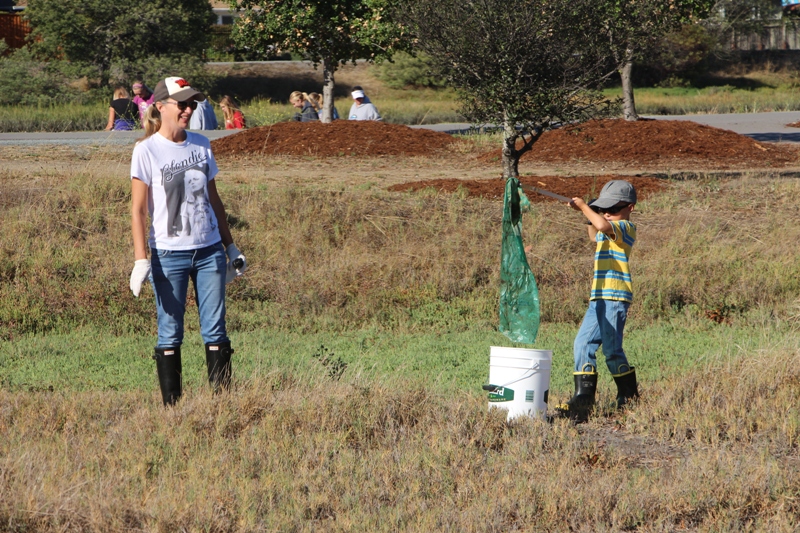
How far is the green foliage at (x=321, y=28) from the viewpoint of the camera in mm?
18891

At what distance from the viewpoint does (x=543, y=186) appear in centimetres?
1273

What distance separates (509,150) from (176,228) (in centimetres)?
823

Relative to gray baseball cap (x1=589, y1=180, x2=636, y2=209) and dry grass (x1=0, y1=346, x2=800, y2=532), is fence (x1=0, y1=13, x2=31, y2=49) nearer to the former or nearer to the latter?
dry grass (x1=0, y1=346, x2=800, y2=532)

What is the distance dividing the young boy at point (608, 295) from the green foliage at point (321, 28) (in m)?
13.3

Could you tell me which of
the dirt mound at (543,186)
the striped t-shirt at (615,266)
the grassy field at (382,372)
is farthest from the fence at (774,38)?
the striped t-shirt at (615,266)

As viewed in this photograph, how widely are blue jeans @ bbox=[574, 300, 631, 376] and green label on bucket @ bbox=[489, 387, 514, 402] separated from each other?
0.60 metres

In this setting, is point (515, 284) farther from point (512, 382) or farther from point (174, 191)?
point (174, 191)

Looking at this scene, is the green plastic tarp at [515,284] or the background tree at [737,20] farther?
the background tree at [737,20]

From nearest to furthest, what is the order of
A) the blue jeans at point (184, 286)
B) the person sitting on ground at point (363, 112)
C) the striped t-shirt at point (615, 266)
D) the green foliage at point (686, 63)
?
1. the blue jeans at point (184, 286)
2. the striped t-shirt at point (615, 266)
3. the person sitting on ground at point (363, 112)
4. the green foliage at point (686, 63)

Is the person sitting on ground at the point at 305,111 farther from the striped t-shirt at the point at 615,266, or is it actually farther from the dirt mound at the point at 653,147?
the striped t-shirt at the point at 615,266

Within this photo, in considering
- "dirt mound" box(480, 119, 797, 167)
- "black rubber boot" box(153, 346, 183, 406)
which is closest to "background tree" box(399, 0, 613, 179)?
"dirt mound" box(480, 119, 797, 167)

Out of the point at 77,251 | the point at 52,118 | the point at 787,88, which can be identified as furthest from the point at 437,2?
the point at 787,88

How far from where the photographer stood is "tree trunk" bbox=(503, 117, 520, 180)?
1269 cm

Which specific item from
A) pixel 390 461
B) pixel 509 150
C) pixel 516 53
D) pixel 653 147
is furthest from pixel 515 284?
pixel 653 147
